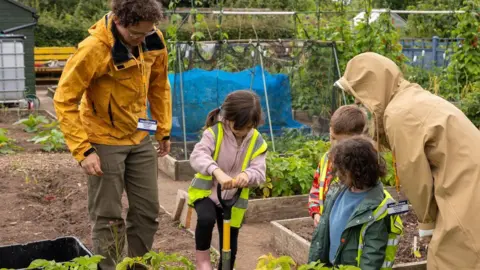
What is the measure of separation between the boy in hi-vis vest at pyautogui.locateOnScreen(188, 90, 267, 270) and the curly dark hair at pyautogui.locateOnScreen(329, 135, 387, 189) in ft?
2.28

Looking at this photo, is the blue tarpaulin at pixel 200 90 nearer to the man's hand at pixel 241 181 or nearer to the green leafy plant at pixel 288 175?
the green leafy plant at pixel 288 175

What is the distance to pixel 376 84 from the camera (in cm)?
363

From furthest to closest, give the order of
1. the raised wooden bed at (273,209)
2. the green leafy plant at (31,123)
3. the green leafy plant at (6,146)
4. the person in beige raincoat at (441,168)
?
the green leafy plant at (31,123) → the green leafy plant at (6,146) → the raised wooden bed at (273,209) → the person in beige raincoat at (441,168)

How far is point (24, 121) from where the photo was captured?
12.0 meters

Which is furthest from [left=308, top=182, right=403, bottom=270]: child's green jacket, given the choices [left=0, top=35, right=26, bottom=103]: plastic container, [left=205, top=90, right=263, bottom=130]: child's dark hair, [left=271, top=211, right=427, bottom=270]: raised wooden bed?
[left=0, top=35, right=26, bottom=103]: plastic container

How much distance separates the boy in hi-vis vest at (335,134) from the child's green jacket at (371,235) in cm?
32

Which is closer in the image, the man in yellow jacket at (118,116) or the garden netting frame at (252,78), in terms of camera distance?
the man in yellow jacket at (118,116)

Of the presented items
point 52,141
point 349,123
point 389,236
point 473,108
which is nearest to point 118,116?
point 349,123

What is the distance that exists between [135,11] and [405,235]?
3100 millimetres

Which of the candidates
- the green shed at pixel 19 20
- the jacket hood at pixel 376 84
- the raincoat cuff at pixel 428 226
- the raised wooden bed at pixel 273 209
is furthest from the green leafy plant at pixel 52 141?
the raincoat cuff at pixel 428 226

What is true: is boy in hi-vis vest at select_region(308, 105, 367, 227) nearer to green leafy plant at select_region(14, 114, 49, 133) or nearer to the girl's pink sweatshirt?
the girl's pink sweatshirt

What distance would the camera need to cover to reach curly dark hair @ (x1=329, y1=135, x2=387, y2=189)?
3.74m

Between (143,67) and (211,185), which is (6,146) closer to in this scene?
(143,67)

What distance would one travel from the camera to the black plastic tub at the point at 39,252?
4.66 meters
